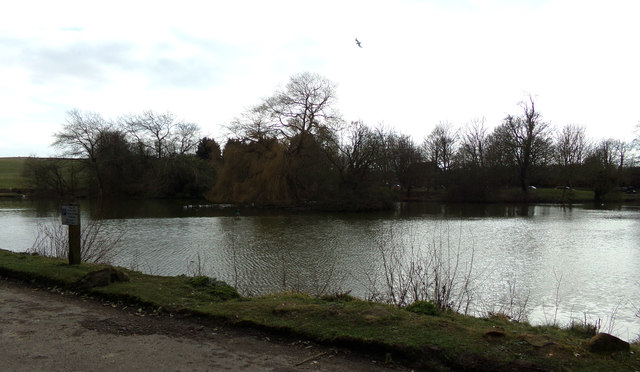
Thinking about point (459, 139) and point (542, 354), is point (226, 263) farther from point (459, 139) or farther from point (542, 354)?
point (459, 139)

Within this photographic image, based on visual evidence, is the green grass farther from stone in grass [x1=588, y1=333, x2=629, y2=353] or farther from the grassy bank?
stone in grass [x1=588, y1=333, x2=629, y2=353]

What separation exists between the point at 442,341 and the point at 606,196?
58328 mm

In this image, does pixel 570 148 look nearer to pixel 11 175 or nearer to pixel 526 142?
pixel 526 142

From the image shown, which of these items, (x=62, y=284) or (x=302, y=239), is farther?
(x=302, y=239)

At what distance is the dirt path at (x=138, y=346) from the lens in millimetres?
3602

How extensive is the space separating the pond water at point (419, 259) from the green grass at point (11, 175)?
41451 millimetres

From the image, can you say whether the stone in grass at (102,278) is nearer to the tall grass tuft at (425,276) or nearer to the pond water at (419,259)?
the pond water at (419,259)

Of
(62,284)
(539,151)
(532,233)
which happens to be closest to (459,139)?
(539,151)

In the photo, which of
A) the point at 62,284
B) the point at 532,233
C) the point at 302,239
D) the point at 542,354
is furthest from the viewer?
the point at 532,233

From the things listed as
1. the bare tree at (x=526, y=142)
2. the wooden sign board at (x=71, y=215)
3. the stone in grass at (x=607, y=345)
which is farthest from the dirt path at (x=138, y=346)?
the bare tree at (x=526, y=142)

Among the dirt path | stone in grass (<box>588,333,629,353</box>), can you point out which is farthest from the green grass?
stone in grass (<box>588,333,629,353</box>)

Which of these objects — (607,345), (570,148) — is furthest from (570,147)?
(607,345)

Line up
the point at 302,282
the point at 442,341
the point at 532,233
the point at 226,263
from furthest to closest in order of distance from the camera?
1. the point at 532,233
2. the point at 226,263
3. the point at 302,282
4. the point at 442,341

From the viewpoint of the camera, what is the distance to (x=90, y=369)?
351cm
